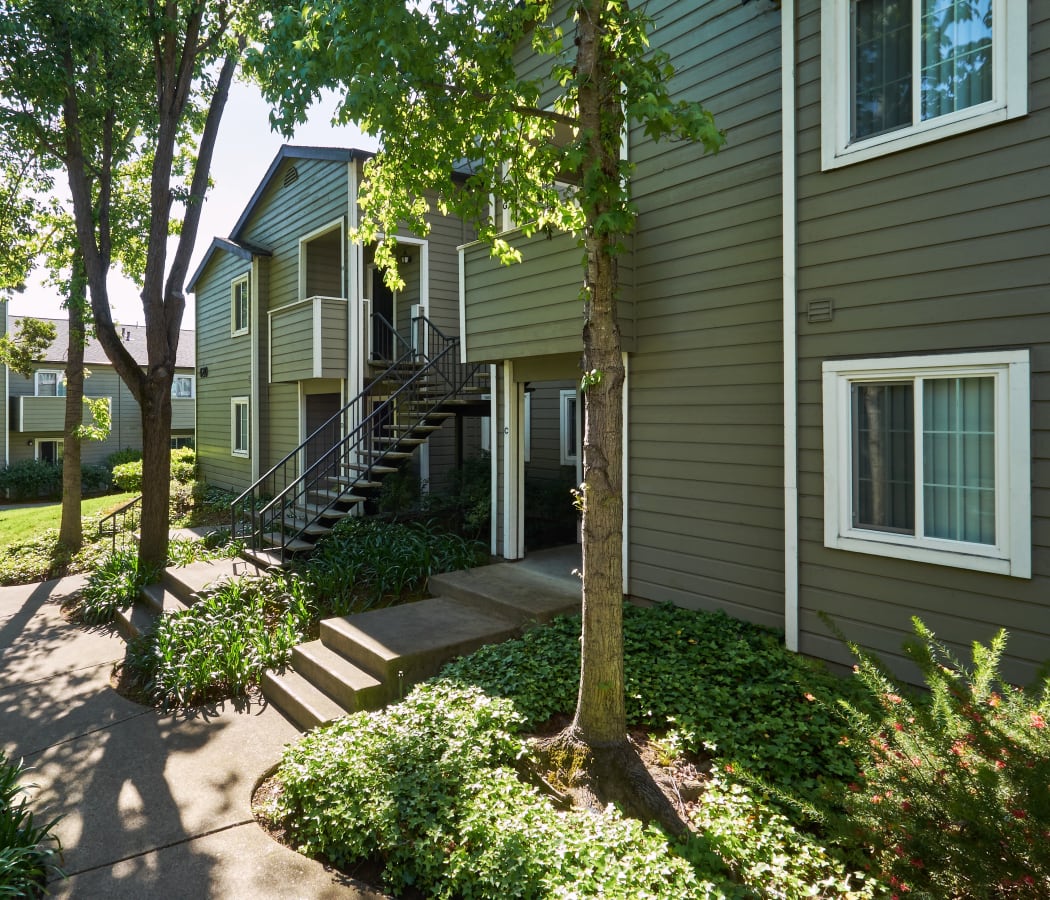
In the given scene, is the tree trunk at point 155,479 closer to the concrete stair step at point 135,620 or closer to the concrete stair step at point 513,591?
the concrete stair step at point 135,620

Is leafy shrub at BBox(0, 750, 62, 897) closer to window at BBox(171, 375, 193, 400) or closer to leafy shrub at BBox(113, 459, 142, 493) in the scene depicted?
leafy shrub at BBox(113, 459, 142, 493)

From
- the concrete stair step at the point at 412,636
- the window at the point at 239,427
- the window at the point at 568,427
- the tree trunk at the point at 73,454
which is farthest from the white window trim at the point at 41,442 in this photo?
the concrete stair step at the point at 412,636

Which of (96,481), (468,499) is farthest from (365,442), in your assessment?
(96,481)

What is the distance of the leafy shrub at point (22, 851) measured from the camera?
3.25 m

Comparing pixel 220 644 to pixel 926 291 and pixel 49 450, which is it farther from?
pixel 49 450

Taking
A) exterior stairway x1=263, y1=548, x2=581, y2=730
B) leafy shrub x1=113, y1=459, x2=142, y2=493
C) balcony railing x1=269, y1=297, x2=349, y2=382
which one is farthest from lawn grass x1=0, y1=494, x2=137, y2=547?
exterior stairway x1=263, y1=548, x2=581, y2=730

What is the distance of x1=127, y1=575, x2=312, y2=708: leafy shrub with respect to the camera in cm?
598

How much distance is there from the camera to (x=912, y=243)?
15.1 ft

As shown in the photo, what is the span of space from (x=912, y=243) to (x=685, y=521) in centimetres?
296

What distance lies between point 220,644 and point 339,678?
1.77 meters

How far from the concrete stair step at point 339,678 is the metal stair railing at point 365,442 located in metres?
2.71

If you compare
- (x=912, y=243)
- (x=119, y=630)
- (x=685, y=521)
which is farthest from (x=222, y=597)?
(x=912, y=243)

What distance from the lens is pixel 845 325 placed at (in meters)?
4.96

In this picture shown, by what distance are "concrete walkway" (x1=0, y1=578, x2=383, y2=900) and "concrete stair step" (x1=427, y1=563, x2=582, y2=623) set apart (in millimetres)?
2225
